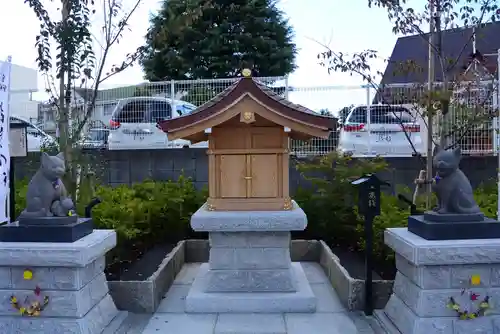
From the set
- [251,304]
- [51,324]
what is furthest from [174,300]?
[51,324]

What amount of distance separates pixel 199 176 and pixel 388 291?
200 inches

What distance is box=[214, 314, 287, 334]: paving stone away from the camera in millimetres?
4465

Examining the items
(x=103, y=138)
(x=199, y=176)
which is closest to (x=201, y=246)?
(x=199, y=176)

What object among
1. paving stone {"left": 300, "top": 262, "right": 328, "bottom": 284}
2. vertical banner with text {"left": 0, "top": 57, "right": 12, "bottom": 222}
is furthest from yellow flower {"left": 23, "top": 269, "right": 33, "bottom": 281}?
paving stone {"left": 300, "top": 262, "right": 328, "bottom": 284}

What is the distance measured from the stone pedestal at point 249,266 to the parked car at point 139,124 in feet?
18.4

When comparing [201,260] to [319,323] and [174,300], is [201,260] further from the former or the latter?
[319,323]

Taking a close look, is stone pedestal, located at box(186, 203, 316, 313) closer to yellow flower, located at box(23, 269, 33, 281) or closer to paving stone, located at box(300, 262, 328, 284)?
paving stone, located at box(300, 262, 328, 284)

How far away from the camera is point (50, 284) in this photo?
13.2 feet

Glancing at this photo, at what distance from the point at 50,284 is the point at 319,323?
8.53ft

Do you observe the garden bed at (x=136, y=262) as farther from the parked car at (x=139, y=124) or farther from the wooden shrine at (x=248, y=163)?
the parked car at (x=139, y=124)

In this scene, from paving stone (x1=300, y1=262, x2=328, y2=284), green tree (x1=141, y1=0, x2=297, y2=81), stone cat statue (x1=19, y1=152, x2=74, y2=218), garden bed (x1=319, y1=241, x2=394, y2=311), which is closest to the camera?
stone cat statue (x1=19, y1=152, x2=74, y2=218)

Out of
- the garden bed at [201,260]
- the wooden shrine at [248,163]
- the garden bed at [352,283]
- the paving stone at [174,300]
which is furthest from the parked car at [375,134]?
the paving stone at [174,300]

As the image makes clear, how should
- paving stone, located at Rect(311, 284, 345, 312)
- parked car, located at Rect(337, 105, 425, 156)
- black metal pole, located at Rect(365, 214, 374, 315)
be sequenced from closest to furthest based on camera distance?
black metal pole, located at Rect(365, 214, 374, 315), paving stone, located at Rect(311, 284, 345, 312), parked car, located at Rect(337, 105, 425, 156)

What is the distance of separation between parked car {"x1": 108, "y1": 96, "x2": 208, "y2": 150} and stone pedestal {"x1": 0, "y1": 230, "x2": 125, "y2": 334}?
6.42 m
